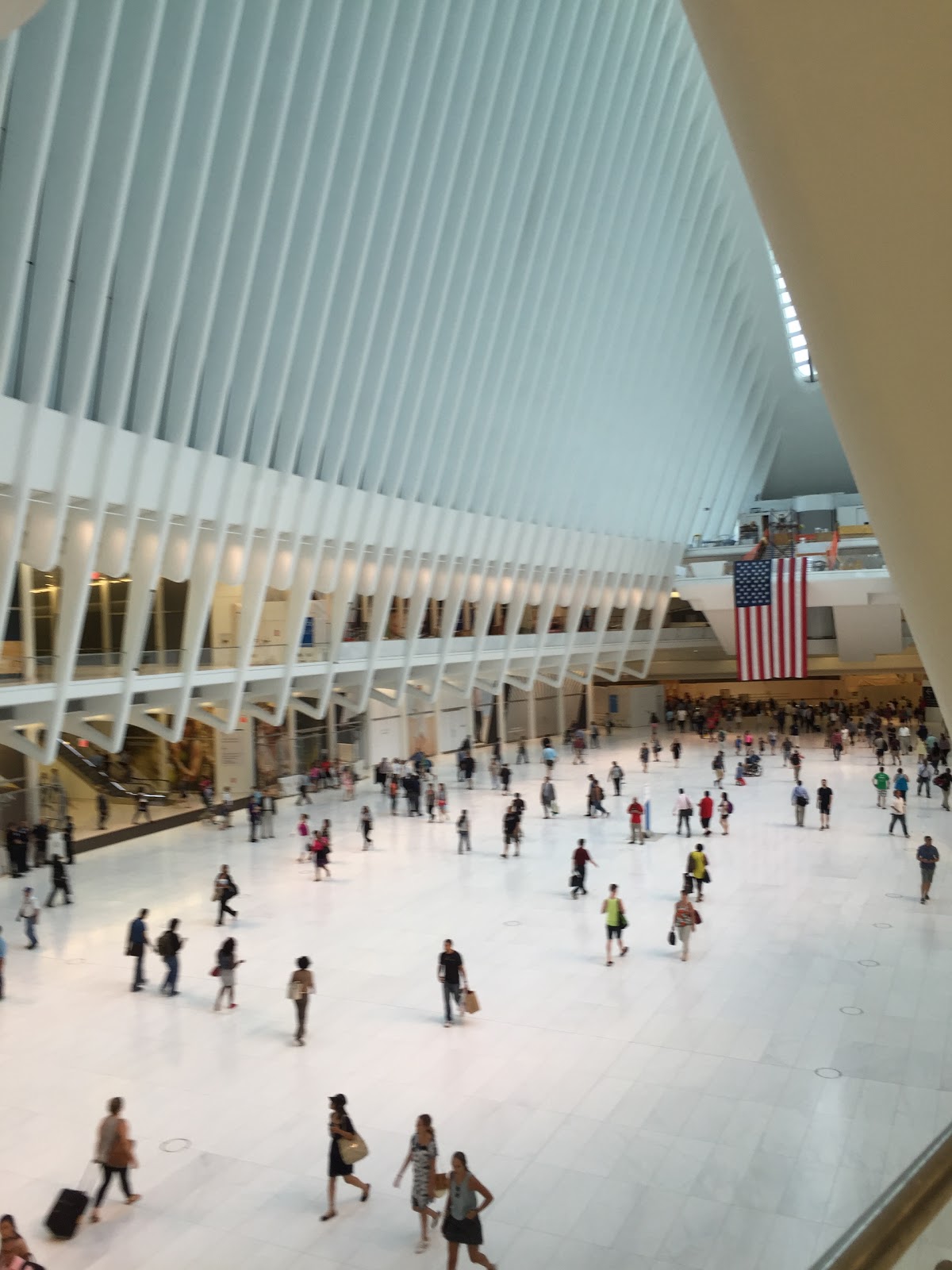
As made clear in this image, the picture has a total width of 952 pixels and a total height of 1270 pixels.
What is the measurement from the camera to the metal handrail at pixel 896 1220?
140cm

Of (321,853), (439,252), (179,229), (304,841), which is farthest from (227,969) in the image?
(439,252)

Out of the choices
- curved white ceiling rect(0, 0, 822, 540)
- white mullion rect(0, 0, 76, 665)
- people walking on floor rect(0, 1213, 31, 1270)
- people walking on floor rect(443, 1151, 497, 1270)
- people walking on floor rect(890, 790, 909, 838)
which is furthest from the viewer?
people walking on floor rect(890, 790, 909, 838)

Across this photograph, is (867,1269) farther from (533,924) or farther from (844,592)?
(844,592)

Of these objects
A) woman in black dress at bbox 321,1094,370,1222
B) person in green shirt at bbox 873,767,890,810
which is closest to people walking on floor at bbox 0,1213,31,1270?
woman in black dress at bbox 321,1094,370,1222

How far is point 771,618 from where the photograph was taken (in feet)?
108

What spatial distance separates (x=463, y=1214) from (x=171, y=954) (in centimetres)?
630

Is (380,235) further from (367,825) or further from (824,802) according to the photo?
(824,802)

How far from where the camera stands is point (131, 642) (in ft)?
62.0

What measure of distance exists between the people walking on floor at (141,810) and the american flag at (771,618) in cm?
1869

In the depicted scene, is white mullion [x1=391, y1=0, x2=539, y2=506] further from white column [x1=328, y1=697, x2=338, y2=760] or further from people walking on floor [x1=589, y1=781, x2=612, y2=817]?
people walking on floor [x1=589, y1=781, x2=612, y2=817]

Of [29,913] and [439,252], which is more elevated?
[439,252]

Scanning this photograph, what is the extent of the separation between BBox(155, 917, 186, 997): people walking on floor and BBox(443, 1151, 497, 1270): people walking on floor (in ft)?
20.2

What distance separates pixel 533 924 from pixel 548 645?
2170 cm

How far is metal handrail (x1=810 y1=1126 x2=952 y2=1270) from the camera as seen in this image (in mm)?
1402
